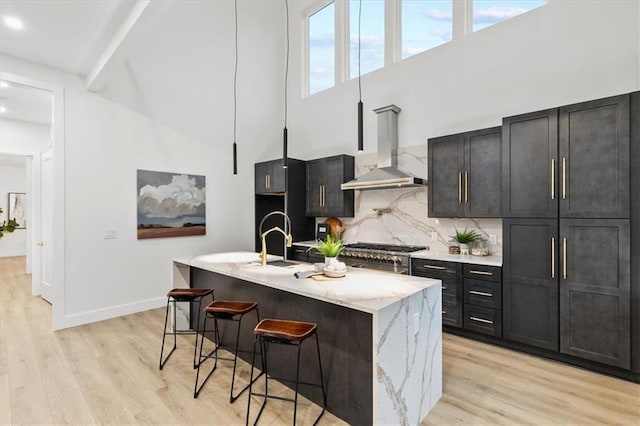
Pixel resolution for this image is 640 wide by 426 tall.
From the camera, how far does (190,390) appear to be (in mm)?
2496

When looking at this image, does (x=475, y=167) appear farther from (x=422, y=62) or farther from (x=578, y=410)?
(x=578, y=410)

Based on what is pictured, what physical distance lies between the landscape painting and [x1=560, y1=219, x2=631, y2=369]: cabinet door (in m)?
4.77

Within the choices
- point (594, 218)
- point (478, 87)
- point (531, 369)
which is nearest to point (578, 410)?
point (531, 369)

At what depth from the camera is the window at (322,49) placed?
5730mm

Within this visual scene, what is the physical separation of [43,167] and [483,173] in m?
6.70

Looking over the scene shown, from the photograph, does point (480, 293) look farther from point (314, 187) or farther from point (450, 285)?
point (314, 187)

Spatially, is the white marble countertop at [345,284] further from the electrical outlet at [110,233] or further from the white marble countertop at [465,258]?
the electrical outlet at [110,233]

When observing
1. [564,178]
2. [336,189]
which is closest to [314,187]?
[336,189]

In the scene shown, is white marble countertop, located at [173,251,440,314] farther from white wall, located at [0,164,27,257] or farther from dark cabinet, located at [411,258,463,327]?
white wall, located at [0,164,27,257]

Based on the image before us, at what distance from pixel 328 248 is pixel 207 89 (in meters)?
3.86

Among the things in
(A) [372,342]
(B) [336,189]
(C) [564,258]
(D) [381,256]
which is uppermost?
(B) [336,189]

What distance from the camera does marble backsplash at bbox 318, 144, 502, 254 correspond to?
411cm

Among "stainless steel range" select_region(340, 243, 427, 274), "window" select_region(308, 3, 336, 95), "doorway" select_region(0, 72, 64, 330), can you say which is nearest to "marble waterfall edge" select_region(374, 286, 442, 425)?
"stainless steel range" select_region(340, 243, 427, 274)

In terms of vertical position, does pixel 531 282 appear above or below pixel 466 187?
below
